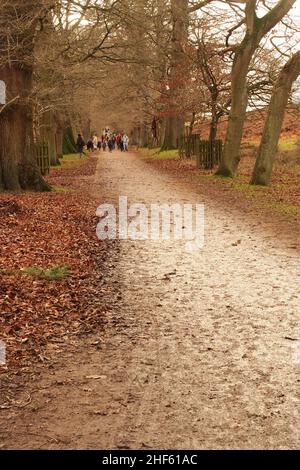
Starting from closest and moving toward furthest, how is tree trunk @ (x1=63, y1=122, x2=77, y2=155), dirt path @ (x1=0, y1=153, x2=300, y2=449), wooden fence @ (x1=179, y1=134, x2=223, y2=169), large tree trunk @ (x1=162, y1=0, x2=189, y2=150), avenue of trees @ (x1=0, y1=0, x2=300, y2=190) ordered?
dirt path @ (x1=0, y1=153, x2=300, y2=449), avenue of trees @ (x1=0, y1=0, x2=300, y2=190), large tree trunk @ (x1=162, y1=0, x2=189, y2=150), wooden fence @ (x1=179, y1=134, x2=223, y2=169), tree trunk @ (x1=63, y1=122, x2=77, y2=155)

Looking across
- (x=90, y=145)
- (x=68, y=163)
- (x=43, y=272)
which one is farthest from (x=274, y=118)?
(x=90, y=145)

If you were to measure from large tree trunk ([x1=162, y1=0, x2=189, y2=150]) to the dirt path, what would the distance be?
11718mm

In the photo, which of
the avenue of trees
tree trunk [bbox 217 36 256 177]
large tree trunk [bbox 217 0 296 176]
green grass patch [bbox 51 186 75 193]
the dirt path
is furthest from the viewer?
tree trunk [bbox 217 36 256 177]

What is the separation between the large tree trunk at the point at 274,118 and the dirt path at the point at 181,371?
383 inches

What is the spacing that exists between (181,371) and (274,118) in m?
13.5

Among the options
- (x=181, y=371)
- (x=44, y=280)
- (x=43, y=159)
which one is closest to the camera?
(x=181, y=371)

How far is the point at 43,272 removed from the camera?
7113 mm

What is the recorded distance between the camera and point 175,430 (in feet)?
11.6

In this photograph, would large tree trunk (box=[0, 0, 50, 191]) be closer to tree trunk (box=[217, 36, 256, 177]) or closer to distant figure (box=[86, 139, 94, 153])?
tree trunk (box=[217, 36, 256, 177])

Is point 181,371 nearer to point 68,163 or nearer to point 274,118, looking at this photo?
point 274,118

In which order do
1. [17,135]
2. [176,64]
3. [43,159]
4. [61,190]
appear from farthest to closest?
[176,64] → [43,159] → [61,190] → [17,135]

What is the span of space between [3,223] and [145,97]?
1288 inches

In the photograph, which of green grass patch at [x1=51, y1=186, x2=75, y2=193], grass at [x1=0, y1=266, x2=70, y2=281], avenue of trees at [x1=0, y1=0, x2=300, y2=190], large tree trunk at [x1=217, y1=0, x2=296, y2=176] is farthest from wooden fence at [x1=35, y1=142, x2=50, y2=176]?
grass at [x1=0, y1=266, x2=70, y2=281]

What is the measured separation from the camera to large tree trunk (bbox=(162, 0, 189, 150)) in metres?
17.9
